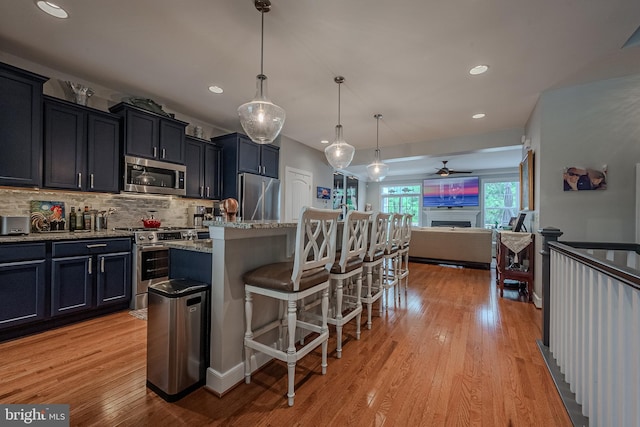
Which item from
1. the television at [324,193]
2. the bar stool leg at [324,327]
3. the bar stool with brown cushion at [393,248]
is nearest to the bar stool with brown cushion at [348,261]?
the bar stool leg at [324,327]

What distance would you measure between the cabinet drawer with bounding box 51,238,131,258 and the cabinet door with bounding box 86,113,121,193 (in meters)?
0.68

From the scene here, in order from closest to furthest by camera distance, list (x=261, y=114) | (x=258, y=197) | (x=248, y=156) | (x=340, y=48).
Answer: (x=261, y=114), (x=340, y=48), (x=248, y=156), (x=258, y=197)

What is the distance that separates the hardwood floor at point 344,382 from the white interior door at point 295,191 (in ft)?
10.4

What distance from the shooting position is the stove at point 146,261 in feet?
9.91

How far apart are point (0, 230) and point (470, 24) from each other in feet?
14.4

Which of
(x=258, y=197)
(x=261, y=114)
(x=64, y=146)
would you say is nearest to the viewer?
(x=261, y=114)

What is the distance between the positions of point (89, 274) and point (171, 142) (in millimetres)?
1890

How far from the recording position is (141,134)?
3.35 meters

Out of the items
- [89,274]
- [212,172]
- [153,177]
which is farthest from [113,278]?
[212,172]

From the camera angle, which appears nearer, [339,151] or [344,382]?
[344,382]

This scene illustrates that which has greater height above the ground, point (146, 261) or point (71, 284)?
point (146, 261)

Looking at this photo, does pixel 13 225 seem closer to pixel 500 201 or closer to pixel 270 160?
pixel 270 160

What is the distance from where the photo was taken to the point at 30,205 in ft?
9.25

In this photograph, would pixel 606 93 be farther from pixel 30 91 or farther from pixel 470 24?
pixel 30 91
